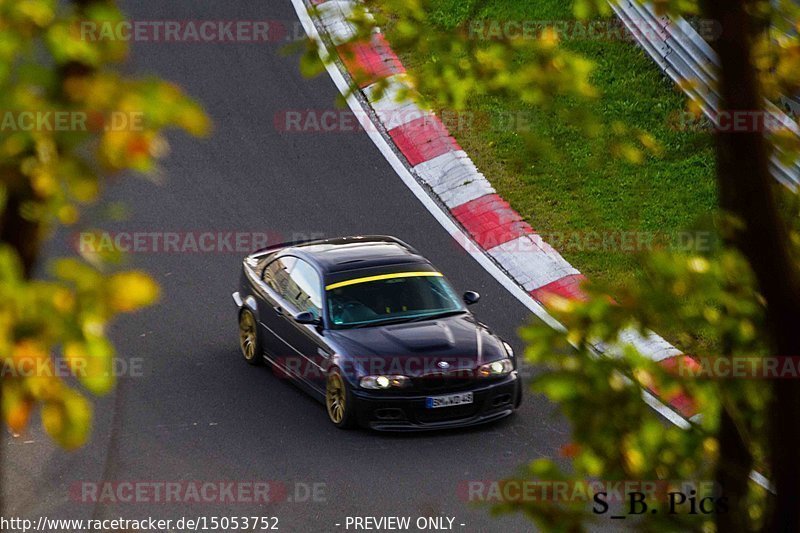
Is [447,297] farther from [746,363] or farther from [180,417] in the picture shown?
[746,363]

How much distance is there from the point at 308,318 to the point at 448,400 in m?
1.51

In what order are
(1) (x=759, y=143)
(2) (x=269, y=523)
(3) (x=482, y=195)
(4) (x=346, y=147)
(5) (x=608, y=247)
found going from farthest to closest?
(4) (x=346, y=147), (3) (x=482, y=195), (5) (x=608, y=247), (2) (x=269, y=523), (1) (x=759, y=143)

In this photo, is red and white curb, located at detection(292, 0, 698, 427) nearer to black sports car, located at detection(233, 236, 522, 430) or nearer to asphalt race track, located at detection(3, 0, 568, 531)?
asphalt race track, located at detection(3, 0, 568, 531)

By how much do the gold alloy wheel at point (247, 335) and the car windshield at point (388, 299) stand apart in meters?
1.23

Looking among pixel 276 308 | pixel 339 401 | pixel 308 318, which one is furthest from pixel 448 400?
pixel 276 308

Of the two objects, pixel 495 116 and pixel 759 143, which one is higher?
pixel 759 143

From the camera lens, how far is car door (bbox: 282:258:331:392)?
1120 centimetres

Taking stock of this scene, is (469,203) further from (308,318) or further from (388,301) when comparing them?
(308,318)

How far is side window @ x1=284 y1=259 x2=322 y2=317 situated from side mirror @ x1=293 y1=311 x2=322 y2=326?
0.11m

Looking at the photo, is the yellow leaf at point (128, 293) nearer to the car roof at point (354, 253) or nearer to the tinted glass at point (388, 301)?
the tinted glass at point (388, 301)

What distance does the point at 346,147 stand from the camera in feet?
53.4

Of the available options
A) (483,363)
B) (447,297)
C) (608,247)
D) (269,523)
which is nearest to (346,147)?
(608,247)

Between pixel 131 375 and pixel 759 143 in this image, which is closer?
pixel 759 143

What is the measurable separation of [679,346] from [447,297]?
238 centimetres
